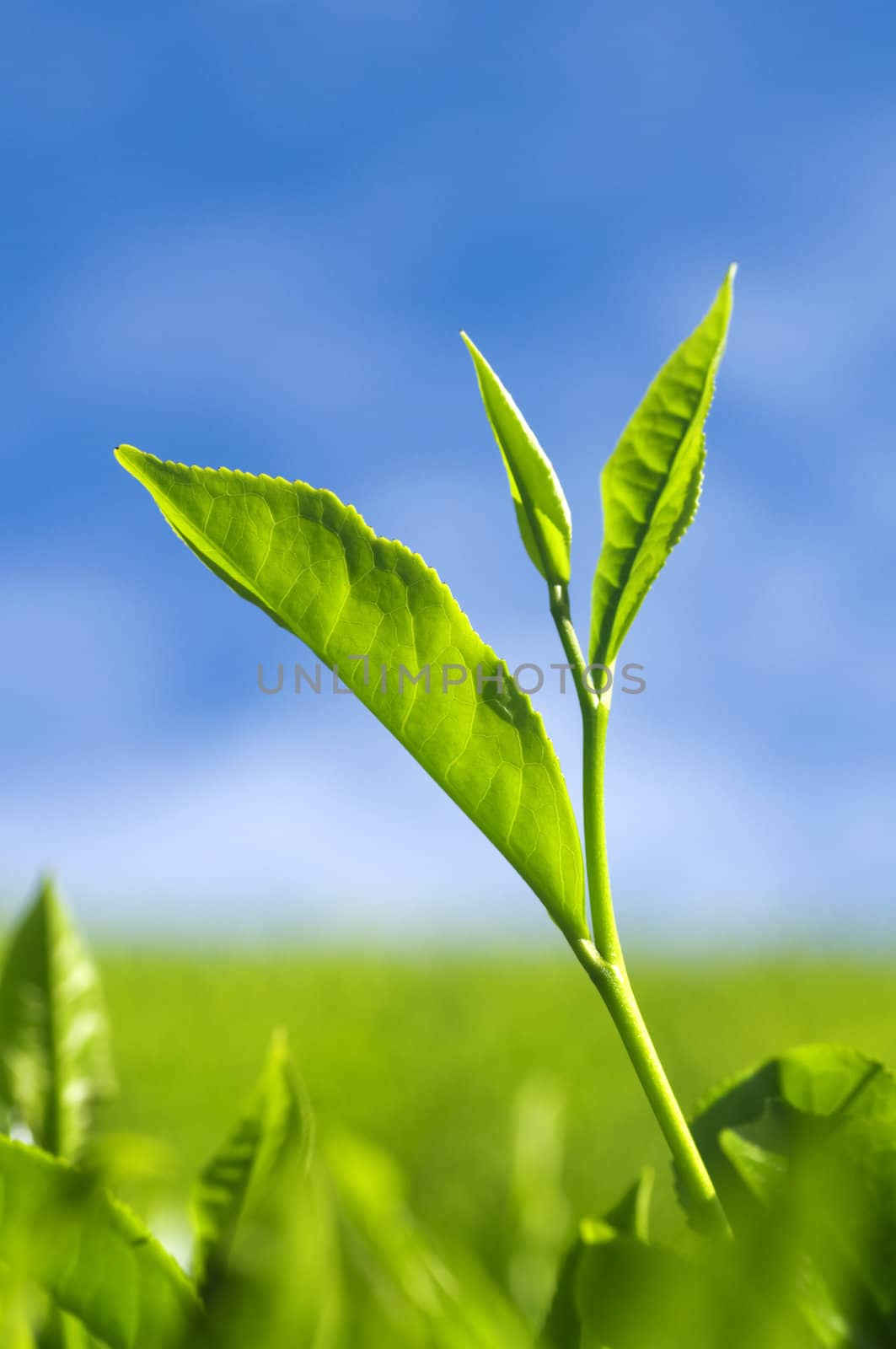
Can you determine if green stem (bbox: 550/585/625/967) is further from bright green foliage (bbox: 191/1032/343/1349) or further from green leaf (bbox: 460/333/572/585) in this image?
bright green foliage (bbox: 191/1032/343/1349)

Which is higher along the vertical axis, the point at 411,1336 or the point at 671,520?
the point at 671,520

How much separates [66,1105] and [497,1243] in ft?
1.41

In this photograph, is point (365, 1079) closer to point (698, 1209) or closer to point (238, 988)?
point (238, 988)

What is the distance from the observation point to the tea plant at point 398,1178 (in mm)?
438

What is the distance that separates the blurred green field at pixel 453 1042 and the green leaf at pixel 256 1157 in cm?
71

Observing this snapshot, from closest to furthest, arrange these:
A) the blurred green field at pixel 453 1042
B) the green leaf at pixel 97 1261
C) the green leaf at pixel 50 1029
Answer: the green leaf at pixel 97 1261
the green leaf at pixel 50 1029
the blurred green field at pixel 453 1042

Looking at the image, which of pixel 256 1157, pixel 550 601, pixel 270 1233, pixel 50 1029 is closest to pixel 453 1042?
pixel 50 1029

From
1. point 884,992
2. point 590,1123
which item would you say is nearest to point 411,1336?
point 590,1123

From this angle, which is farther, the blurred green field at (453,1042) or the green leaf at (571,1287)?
the blurred green field at (453,1042)

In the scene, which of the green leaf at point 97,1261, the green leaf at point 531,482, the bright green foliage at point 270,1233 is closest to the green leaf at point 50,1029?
the bright green foliage at point 270,1233

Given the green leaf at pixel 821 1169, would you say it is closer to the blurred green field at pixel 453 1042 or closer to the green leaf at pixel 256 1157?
the green leaf at pixel 256 1157

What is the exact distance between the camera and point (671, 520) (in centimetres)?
67

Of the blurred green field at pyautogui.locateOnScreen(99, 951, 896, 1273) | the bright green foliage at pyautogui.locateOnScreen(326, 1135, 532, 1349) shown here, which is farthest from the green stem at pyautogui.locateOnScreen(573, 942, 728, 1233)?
the blurred green field at pyautogui.locateOnScreen(99, 951, 896, 1273)

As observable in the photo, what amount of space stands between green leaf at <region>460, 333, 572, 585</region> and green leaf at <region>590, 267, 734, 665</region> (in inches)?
1.2
